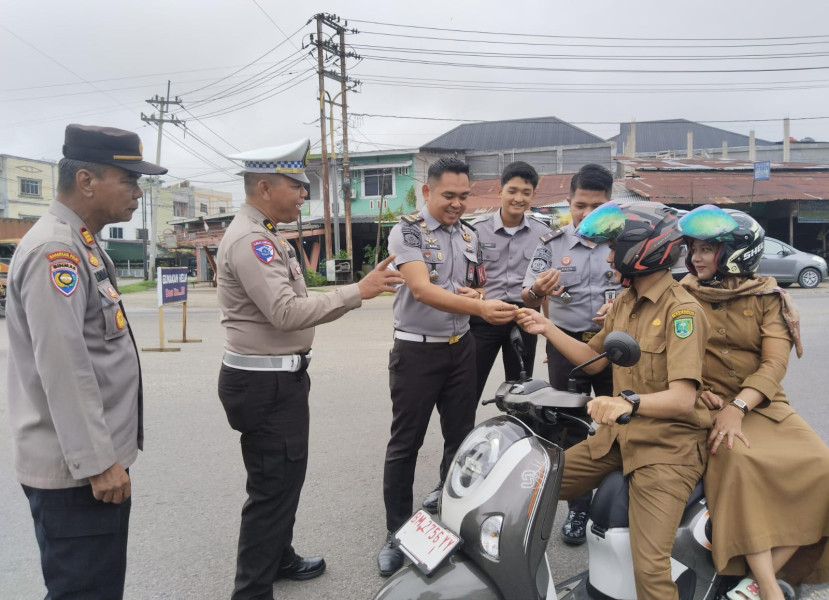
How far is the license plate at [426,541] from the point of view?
1.67m

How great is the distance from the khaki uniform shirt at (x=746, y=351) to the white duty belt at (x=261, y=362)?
1.76m

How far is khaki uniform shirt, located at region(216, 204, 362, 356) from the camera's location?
2.23 metres

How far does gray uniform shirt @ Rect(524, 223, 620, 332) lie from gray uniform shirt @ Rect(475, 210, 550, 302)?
0.91 feet

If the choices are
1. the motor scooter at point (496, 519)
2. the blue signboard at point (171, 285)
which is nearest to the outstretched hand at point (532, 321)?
the motor scooter at point (496, 519)

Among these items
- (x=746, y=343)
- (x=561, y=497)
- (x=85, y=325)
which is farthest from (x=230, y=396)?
(x=746, y=343)

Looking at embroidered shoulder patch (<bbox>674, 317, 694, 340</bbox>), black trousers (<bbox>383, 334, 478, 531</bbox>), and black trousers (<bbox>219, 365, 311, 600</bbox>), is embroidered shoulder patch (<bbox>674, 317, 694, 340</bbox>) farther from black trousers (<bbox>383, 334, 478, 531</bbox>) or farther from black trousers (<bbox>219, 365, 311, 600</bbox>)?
black trousers (<bbox>219, 365, 311, 600</bbox>)

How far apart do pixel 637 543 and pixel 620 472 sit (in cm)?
28

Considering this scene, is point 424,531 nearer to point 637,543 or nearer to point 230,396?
point 637,543

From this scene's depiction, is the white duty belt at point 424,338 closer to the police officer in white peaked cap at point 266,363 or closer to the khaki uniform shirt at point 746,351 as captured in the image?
the police officer in white peaked cap at point 266,363

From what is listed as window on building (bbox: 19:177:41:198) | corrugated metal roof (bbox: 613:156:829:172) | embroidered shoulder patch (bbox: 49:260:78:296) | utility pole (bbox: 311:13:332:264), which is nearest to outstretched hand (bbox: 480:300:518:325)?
embroidered shoulder patch (bbox: 49:260:78:296)

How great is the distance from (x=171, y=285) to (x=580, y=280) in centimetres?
765

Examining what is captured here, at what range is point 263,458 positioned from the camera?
94.5 inches

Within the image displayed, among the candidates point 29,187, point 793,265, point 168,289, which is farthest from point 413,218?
point 29,187

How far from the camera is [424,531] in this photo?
5.86 ft
